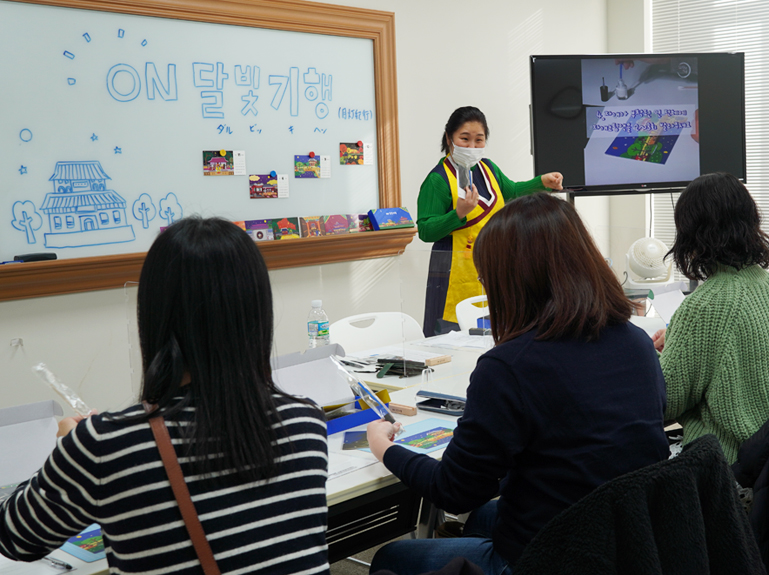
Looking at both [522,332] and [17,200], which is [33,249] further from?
[522,332]

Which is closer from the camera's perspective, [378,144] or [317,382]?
[317,382]

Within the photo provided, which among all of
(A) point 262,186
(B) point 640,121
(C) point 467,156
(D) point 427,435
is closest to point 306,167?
(A) point 262,186

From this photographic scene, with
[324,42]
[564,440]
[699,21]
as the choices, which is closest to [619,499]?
[564,440]

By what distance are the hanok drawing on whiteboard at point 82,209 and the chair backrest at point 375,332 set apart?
1.05 m

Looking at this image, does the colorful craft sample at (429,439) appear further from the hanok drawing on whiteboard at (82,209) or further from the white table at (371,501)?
the hanok drawing on whiteboard at (82,209)

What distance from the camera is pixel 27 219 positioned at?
2824mm

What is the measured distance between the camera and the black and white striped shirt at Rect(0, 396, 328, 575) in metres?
0.90

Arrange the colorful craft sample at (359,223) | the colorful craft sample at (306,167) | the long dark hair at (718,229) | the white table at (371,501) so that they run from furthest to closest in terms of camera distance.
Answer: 1. the colorful craft sample at (359,223)
2. the colorful craft sample at (306,167)
3. the long dark hair at (718,229)
4. the white table at (371,501)

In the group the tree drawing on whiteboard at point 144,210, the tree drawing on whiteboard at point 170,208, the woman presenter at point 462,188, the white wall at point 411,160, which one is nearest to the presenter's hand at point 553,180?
the woman presenter at point 462,188

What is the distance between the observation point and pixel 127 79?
10.00ft

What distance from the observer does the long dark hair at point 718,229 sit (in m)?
1.84

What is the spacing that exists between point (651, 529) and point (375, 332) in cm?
224

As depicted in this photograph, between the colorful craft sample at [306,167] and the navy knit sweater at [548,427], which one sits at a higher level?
the colorful craft sample at [306,167]

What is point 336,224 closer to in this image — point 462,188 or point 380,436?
point 462,188
